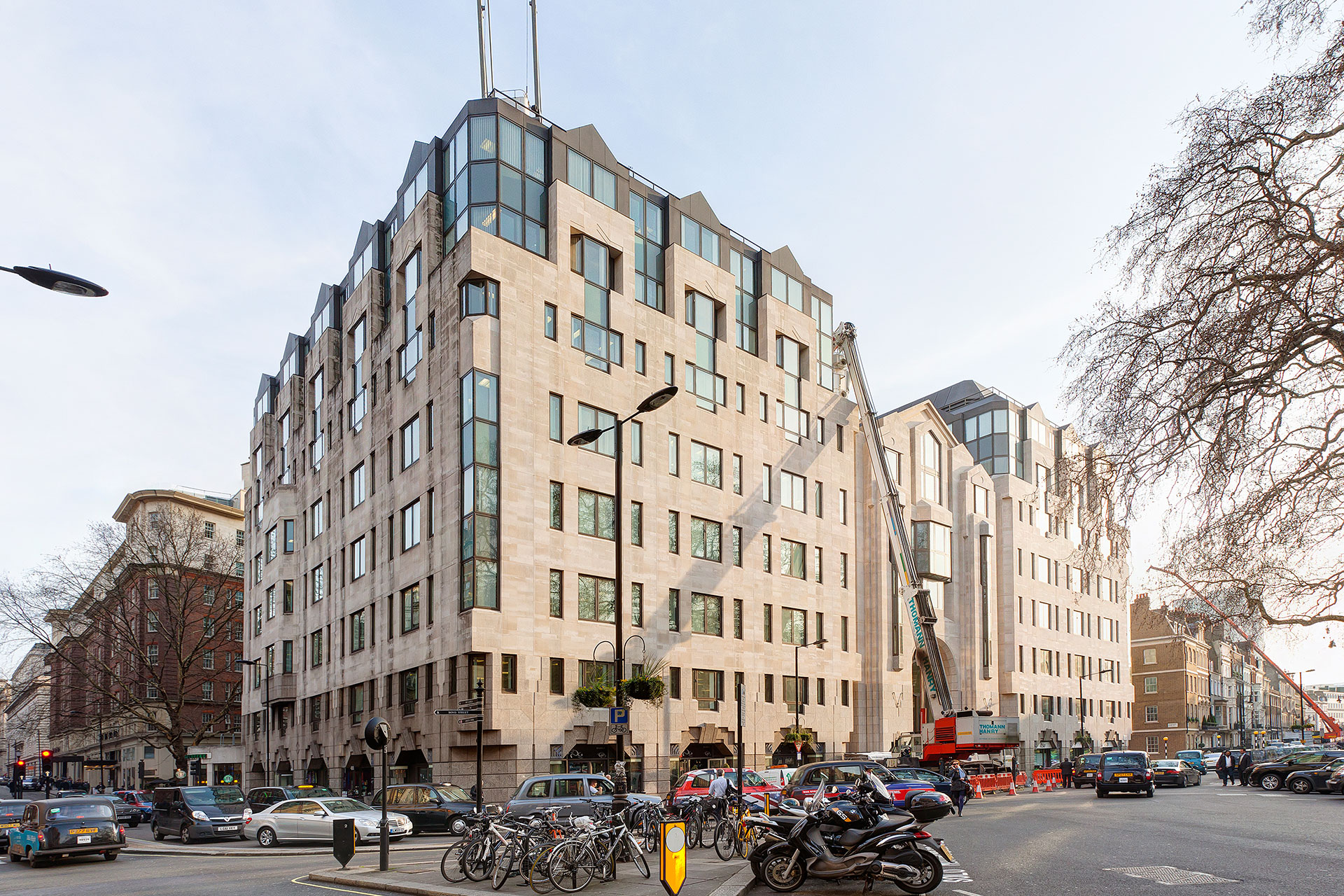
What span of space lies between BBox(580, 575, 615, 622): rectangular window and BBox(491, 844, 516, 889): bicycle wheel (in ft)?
91.5

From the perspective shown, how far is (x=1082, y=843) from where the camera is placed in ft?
66.6

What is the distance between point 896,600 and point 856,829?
162 feet

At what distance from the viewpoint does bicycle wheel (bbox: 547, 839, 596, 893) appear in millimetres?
15938

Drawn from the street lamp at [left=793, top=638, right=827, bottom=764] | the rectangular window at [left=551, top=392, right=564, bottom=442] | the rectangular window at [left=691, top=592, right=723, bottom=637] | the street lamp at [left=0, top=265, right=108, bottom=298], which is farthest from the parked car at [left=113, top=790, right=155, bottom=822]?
the street lamp at [left=0, top=265, right=108, bottom=298]

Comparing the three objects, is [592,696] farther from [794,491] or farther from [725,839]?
[725,839]

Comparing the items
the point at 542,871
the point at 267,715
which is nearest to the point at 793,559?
the point at 267,715

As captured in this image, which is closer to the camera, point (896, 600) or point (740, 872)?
point (740, 872)

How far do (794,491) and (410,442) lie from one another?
20.4 m

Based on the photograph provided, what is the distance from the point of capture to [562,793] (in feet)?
90.9

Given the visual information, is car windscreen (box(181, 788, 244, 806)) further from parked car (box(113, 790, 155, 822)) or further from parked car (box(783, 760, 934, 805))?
parked car (box(783, 760, 934, 805))

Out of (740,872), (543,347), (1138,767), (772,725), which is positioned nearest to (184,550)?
(543,347)

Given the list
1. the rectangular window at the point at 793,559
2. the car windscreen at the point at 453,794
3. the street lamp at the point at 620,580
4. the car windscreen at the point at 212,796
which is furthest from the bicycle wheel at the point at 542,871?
the rectangular window at the point at 793,559

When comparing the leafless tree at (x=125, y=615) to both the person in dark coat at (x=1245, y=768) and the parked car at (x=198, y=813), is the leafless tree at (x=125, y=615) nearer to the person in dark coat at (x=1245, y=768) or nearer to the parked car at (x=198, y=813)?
the parked car at (x=198, y=813)

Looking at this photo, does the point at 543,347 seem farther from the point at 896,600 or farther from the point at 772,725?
the point at 896,600
